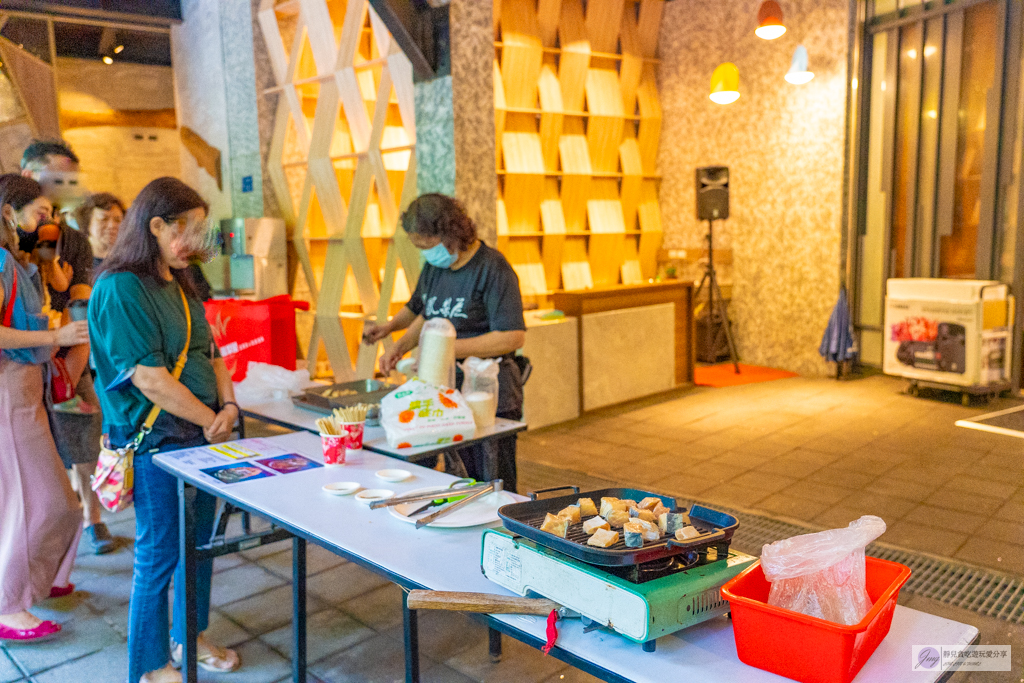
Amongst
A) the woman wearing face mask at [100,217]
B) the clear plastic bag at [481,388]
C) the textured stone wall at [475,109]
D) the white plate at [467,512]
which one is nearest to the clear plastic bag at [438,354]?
the clear plastic bag at [481,388]

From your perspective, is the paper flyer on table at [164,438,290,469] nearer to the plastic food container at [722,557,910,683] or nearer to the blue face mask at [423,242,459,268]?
the blue face mask at [423,242,459,268]

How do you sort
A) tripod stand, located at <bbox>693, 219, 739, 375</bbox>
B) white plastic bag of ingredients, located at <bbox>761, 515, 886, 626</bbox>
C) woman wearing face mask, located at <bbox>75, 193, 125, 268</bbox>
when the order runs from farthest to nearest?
1. tripod stand, located at <bbox>693, 219, 739, 375</bbox>
2. woman wearing face mask, located at <bbox>75, 193, 125, 268</bbox>
3. white plastic bag of ingredients, located at <bbox>761, 515, 886, 626</bbox>

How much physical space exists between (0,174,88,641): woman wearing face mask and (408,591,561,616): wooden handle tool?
2.05 meters

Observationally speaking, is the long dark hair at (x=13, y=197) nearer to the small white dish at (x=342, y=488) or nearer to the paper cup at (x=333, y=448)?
the paper cup at (x=333, y=448)

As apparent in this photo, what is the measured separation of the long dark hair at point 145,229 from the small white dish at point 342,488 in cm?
87

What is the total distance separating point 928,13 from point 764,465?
4.46 meters

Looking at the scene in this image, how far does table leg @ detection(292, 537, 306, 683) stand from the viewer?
2527 mm

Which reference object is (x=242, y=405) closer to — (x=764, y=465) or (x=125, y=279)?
(x=125, y=279)

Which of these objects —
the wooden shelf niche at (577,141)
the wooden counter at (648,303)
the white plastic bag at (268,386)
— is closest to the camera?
the white plastic bag at (268,386)

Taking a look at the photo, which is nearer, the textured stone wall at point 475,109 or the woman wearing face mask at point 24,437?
the woman wearing face mask at point 24,437

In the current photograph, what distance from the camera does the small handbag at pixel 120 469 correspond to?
7.80ft

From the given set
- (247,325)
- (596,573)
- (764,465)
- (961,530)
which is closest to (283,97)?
(247,325)

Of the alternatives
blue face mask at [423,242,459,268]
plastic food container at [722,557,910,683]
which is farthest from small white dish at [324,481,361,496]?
blue face mask at [423,242,459,268]

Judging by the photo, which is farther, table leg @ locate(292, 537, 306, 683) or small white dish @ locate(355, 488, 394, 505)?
table leg @ locate(292, 537, 306, 683)
